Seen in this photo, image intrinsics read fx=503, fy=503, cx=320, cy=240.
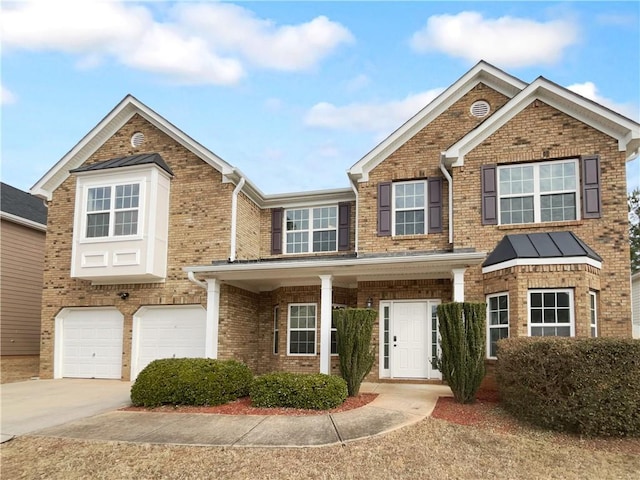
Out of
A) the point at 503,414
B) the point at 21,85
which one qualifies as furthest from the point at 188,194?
the point at 503,414

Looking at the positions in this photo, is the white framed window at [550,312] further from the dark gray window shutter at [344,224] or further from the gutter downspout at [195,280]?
the gutter downspout at [195,280]

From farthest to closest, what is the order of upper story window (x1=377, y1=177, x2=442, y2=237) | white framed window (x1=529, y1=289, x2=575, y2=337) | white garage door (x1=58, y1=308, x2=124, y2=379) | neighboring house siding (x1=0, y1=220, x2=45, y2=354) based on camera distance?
neighboring house siding (x1=0, y1=220, x2=45, y2=354) < white garage door (x1=58, y1=308, x2=124, y2=379) < upper story window (x1=377, y1=177, x2=442, y2=237) < white framed window (x1=529, y1=289, x2=575, y2=337)

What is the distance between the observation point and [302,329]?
14367mm

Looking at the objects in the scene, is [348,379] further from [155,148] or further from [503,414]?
[155,148]

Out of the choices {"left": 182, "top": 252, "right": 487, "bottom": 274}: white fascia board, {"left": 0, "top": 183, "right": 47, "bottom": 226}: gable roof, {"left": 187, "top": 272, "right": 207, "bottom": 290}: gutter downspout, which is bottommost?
{"left": 187, "top": 272, "right": 207, "bottom": 290}: gutter downspout

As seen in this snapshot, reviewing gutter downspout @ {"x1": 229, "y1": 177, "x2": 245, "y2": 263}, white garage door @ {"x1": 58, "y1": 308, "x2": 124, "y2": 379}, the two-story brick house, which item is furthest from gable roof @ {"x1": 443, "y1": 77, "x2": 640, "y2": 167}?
white garage door @ {"x1": 58, "y1": 308, "x2": 124, "y2": 379}

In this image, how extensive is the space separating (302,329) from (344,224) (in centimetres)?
343

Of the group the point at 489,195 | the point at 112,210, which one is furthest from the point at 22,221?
the point at 489,195

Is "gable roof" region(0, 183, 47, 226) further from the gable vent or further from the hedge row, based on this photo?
the gable vent

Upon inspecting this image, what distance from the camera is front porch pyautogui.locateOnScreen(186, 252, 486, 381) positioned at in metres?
11.5

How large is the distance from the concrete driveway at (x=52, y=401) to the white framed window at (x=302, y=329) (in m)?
4.53

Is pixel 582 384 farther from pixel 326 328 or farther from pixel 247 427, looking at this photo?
pixel 326 328

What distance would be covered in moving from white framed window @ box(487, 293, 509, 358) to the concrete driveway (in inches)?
316

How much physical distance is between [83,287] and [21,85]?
6.15m
